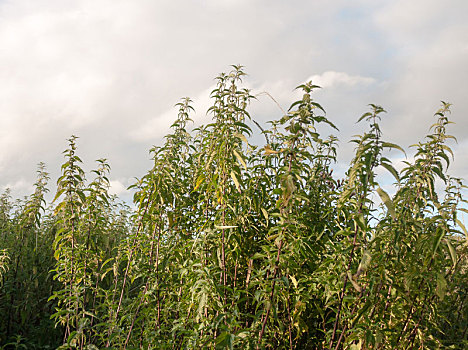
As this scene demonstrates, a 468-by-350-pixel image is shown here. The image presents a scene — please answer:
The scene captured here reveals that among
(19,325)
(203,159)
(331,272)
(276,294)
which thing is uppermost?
(203,159)

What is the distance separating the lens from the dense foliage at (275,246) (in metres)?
2.48

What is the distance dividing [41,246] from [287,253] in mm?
3968

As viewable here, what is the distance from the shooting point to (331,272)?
8.94 ft

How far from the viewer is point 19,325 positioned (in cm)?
495

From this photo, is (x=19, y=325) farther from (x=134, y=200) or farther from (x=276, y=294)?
(x=276, y=294)

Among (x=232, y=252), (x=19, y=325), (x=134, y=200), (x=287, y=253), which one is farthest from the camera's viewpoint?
(x=19, y=325)

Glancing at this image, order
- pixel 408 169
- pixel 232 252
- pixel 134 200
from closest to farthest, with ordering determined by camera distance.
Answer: pixel 408 169 < pixel 232 252 < pixel 134 200

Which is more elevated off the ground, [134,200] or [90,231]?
[134,200]

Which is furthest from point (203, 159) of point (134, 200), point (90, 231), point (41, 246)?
point (41, 246)

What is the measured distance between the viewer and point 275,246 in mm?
A: 2633

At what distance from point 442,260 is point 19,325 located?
4.67 m

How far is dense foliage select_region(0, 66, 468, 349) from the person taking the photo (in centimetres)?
248

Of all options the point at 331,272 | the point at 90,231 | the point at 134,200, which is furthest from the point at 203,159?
the point at 331,272

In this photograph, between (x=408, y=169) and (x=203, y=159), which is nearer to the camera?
(x=408, y=169)
